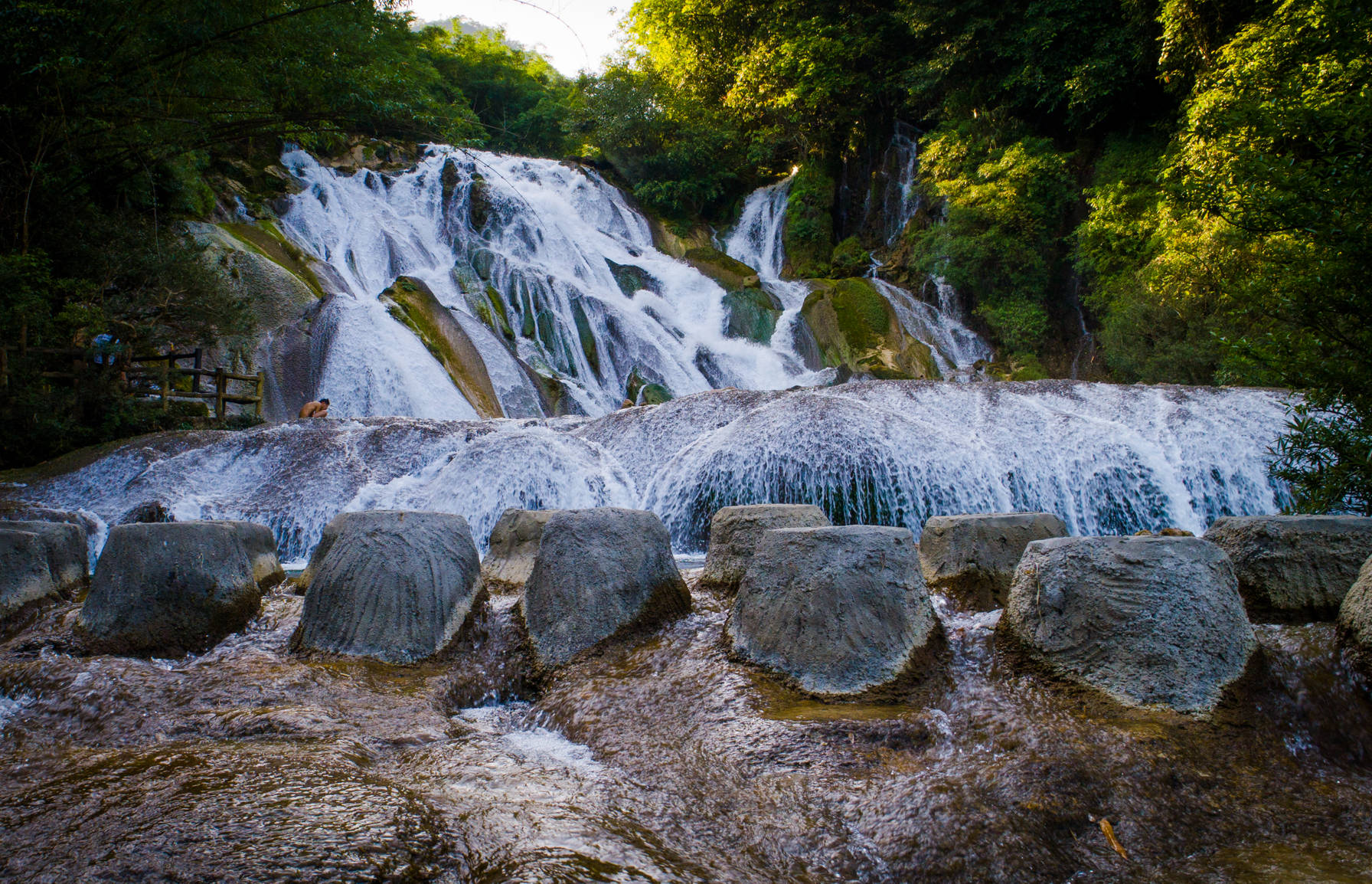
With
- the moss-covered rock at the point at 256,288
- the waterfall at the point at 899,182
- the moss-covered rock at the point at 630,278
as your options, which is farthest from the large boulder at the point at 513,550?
the waterfall at the point at 899,182

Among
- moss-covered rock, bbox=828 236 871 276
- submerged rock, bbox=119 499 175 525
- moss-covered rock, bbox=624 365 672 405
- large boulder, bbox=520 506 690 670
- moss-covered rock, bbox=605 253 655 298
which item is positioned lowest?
submerged rock, bbox=119 499 175 525

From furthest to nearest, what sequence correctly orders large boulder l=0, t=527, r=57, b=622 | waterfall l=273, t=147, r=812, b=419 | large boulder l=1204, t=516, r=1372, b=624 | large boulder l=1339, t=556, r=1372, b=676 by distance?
waterfall l=273, t=147, r=812, b=419
large boulder l=0, t=527, r=57, b=622
large boulder l=1204, t=516, r=1372, b=624
large boulder l=1339, t=556, r=1372, b=676

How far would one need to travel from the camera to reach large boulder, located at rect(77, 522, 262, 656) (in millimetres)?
3172

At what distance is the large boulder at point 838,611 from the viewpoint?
2562 millimetres

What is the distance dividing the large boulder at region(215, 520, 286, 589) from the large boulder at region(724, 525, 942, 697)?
3.08 meters

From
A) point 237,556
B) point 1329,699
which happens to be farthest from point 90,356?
point 1329,699

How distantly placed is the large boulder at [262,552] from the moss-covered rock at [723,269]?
1575 centimetres

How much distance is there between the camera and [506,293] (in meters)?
16.8

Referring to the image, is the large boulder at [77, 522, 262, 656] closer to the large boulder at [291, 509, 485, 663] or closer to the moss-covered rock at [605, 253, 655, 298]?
the large boulder at [291, 509, 485, 663]

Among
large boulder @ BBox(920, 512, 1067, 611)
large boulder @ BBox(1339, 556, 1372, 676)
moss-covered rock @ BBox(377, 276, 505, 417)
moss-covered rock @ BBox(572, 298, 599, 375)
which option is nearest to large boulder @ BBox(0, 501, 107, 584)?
moss-covered rock @ BBox(377, 276, 505, 417)

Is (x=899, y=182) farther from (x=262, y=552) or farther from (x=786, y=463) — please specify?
(x=262, y=552)

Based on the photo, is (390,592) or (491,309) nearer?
(390,592)

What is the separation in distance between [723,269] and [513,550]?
16.6 meters

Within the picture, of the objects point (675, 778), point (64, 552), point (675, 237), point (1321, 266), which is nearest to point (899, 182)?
point (675, 237)
